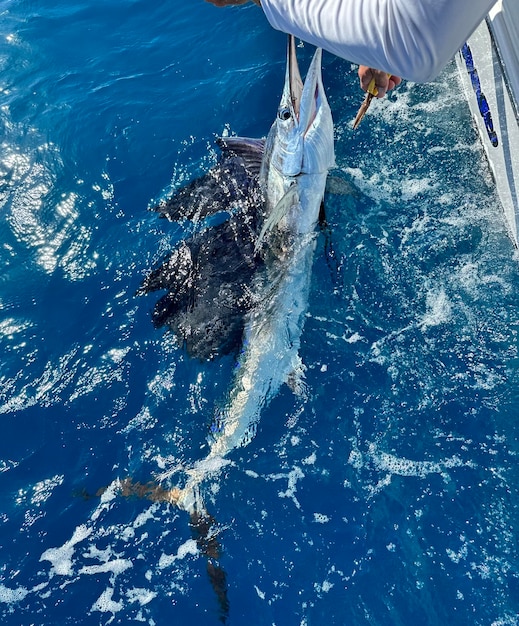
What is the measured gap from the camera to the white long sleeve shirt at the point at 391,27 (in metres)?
1.03

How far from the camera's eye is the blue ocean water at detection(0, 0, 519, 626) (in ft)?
9.33

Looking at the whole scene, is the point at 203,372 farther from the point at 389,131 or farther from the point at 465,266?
the point at 389,131

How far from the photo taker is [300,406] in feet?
10.7

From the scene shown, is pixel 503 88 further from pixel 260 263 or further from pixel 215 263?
pixel 215 263

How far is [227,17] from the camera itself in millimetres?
5531

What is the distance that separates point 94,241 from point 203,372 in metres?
1.37

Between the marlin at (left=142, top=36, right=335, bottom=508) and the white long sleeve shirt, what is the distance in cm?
191

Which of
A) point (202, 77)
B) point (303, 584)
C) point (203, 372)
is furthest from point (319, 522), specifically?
point (202, 77)

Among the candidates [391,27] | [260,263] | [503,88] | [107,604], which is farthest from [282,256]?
[391,27]

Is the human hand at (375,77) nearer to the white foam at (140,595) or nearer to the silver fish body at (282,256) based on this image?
the silver fish body at (282,256)

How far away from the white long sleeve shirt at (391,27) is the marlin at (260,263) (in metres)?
1.91

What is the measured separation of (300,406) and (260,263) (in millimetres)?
934

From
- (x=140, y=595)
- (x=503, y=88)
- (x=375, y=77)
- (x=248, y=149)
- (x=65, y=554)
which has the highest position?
(x=375, y=77)

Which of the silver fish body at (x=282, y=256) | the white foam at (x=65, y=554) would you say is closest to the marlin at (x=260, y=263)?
the silver fish body at (x=282, y=256)
